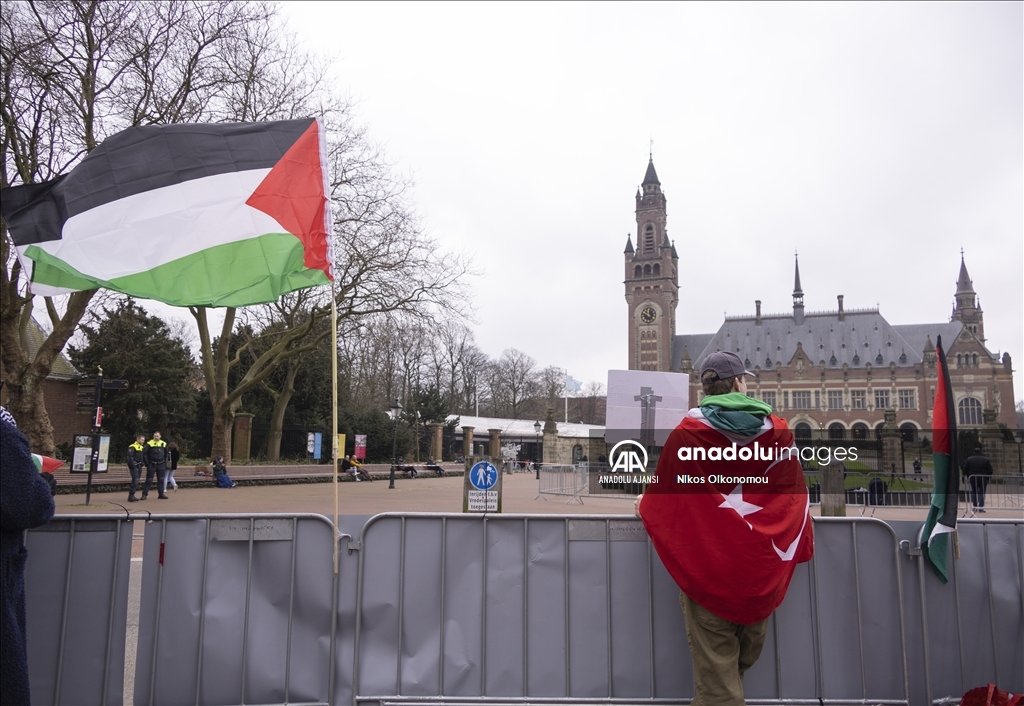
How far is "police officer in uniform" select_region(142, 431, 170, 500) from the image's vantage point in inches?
707

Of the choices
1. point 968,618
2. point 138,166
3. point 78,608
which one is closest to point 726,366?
point 968,618

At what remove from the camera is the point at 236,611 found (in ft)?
12.8

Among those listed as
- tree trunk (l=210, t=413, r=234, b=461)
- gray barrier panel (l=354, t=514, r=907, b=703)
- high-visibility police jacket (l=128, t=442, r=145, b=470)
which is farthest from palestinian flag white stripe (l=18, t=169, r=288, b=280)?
tree trunk (l=210, t=413, r=234, b=461)

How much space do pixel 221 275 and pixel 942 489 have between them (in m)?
4.63

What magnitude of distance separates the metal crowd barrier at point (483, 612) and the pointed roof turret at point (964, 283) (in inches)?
3764

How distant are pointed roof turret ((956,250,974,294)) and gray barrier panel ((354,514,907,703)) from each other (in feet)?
315

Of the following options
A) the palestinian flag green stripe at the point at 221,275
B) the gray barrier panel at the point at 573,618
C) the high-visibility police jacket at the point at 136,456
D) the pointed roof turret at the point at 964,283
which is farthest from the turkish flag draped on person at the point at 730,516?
the pointed roof turret at the point at 964,283

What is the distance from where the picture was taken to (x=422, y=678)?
3.93m

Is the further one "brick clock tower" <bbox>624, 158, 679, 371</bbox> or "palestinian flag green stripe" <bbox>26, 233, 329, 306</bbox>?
"brick clock tower" <bbox>624, 158, 679, 371</bbox>

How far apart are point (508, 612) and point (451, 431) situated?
4810 centimetres

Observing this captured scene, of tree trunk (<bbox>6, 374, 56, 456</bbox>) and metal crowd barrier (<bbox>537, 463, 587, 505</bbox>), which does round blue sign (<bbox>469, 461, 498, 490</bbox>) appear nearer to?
metal crowd barrier (<bbox>537, 463, 587, 505</bbox>)

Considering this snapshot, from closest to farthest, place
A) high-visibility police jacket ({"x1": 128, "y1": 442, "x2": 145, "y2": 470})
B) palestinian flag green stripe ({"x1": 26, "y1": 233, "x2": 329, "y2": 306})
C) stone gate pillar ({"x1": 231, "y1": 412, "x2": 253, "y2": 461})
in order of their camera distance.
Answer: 1. palestinian flag green stripe ({"x1": 26, "y1": 233, "x2": 329, "y2": 306})
2. high-visibility police jacket ({"x1": 128, "y1": 442, "x2": 145, "y2": 470})
3. stone gate pillar ({"x1": 231, "y1": 412, "x2": 253, "y2": 461})

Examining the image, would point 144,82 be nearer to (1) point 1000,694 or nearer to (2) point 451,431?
(1) point 1000,694

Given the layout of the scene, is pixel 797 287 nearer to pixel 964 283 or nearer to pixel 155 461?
pixel 964 283
